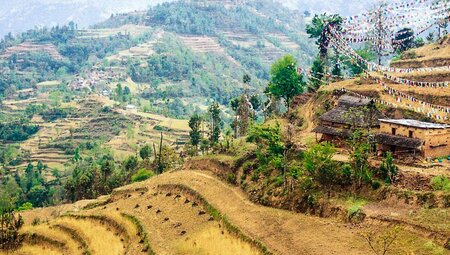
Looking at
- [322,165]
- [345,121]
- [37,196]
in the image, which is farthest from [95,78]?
[322,165]

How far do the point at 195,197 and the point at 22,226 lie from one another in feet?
50.6

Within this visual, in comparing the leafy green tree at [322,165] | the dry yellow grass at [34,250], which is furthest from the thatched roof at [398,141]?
the dry yellow grass at [34,250]

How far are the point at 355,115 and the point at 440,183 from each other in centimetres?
1080

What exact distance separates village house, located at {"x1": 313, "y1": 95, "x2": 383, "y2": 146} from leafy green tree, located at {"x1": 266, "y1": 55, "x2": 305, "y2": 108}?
13197mm

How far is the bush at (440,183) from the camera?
99.8ft

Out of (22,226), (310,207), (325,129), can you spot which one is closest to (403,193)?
(310,207)

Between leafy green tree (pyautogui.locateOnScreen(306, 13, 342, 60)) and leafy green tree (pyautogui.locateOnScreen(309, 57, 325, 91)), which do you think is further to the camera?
leafy green tree (pyautogui.locateOnScreen(309, 57, 325, 91))

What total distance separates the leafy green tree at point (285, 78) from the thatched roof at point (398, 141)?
20.8 m

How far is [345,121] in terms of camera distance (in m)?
42.4

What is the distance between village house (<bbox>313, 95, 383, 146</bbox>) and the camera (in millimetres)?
40969

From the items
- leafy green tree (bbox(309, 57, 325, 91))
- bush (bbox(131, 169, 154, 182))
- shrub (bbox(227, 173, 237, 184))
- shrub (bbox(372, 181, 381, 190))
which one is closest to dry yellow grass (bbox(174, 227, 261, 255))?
shrub (bbox(372, 181, 381, 190))

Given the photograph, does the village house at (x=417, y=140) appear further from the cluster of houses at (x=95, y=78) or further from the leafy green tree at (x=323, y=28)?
the cluster of houses at (x=95, y=78)

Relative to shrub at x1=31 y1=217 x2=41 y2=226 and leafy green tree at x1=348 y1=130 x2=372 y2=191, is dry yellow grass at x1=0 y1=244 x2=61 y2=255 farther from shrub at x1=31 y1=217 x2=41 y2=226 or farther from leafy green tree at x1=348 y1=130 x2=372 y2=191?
leafy green tree at x1=348 y1=130 x2=372 y2=191

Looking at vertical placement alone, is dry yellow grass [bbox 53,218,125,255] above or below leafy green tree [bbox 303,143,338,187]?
below
